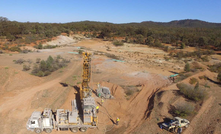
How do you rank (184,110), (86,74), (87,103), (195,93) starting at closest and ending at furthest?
(87,103), (184,110), (86,74), (195,93)

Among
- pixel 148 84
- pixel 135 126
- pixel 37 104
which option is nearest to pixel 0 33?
pixel 37 104

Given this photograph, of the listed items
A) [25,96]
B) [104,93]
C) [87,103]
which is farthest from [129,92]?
[25,96]

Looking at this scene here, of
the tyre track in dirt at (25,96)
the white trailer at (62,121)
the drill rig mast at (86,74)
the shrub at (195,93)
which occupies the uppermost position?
the drill rig mast at (86,74)

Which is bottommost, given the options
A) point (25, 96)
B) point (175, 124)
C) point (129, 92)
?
point (25, 96)

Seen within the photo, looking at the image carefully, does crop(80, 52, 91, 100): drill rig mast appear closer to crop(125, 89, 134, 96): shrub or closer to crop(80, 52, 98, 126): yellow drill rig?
crop(80, 52, 98, 126): yellow drill rig

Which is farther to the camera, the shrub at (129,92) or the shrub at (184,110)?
the shrub at (129,92)

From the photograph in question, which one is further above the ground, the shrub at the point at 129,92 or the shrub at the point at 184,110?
the shrub at the point at 184,110

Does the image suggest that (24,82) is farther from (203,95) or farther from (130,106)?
(203,95)

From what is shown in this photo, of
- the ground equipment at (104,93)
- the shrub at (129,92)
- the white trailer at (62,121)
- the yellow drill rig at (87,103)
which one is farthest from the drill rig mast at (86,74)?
the shrub at (129,92)

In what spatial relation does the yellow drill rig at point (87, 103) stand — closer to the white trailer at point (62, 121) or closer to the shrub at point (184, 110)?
the white trailer at point (62, 121)

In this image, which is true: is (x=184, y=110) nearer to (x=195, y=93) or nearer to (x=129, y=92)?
(x=195, y=93)

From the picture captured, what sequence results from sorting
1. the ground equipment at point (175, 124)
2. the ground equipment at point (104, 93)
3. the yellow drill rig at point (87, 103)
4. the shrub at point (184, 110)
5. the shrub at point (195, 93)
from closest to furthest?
the ground equipment at point (175, 124) < the yellow drill rig at point (87, 103) < the shrub at point (184, 110) < the shrub at point (195, 93) < the ground equipment at point (104, 93)
